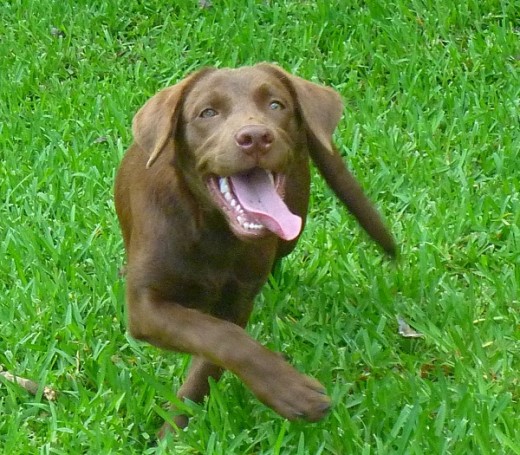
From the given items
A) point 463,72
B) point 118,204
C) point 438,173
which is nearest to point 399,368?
point 118,204

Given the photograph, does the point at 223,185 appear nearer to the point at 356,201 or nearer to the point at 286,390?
the point at 286,390

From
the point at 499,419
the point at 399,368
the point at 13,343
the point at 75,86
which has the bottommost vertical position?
the point at 75,86

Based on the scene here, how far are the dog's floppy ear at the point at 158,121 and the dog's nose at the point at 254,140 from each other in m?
0.30

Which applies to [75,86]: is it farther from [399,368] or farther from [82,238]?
[399,368]

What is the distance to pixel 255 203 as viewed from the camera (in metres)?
3.81

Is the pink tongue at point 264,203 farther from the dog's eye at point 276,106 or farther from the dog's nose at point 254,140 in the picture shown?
the dog's eye at point 276,106

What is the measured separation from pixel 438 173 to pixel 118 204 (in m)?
1.94

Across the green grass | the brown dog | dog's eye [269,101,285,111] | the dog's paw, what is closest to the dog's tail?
the green grass

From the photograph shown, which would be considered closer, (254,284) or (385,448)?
(385,448)

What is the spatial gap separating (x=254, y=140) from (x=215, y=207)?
0.39 m

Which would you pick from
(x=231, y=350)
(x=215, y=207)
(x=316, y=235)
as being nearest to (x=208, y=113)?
(x=215, y=207)

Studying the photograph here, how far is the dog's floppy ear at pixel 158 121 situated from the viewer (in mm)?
3871

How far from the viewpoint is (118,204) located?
481 cm

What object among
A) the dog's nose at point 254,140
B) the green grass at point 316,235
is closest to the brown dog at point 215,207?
the dog's nose at point 254,140
